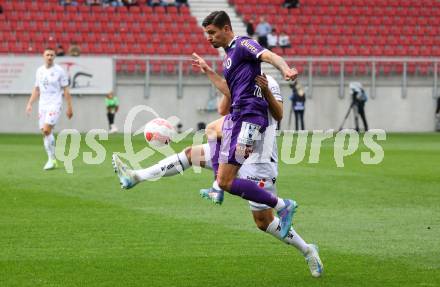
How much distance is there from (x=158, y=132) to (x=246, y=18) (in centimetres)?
3008

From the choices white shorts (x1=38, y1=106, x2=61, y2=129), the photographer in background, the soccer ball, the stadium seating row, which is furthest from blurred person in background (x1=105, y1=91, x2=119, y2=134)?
the soccer ball

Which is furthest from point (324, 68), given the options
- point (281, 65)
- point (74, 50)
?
point (281, 65)

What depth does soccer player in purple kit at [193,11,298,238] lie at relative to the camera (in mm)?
8398

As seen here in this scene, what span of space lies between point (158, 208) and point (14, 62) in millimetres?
23810

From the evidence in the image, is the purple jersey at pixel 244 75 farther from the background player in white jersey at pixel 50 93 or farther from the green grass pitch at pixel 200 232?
the background player in white jersey at pixel 50 93

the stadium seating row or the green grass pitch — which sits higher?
the stadium seating row

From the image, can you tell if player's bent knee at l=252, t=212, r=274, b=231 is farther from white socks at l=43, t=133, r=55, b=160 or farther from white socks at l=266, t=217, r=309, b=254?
white socks at l=43, t=133, r=55, b=160

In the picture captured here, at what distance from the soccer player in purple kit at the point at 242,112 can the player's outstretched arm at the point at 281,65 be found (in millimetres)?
97

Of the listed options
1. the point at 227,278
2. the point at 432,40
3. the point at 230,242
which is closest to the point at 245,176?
the point at 227,278

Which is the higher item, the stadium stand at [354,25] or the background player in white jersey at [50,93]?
the stadium stand at [354,25]

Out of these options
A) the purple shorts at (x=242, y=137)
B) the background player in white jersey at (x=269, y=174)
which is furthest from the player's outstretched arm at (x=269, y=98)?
the purple shorts at (x=242, y=137)

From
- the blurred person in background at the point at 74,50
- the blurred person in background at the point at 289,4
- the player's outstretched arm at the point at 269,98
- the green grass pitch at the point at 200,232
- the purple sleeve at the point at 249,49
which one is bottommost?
the green grass pitch at the point at 200,232

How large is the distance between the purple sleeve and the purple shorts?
0.51m

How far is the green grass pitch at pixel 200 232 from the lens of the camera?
27.4 feet
